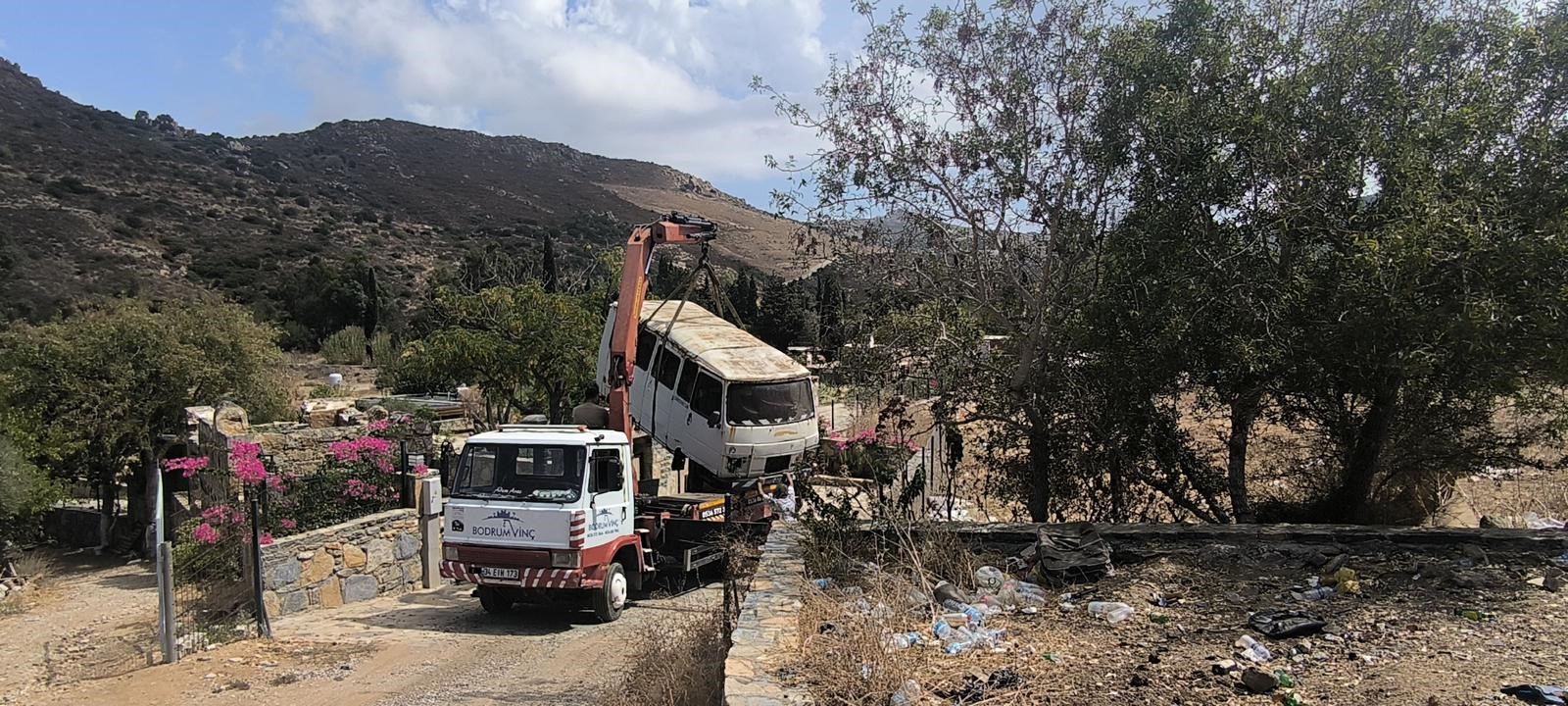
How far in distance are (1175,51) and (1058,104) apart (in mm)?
1065

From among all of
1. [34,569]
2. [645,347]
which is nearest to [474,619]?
[645,347]

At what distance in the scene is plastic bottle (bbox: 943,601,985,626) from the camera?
5.25 m

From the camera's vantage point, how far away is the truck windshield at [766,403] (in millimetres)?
13492

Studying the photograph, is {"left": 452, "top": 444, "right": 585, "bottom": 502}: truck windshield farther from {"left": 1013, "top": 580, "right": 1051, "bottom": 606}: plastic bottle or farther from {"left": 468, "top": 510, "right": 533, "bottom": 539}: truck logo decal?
{"left": 1013, "top": 580, "right": 1051, "bottom": 606}: plastic bottle

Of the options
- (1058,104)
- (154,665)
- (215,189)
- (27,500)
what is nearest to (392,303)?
(215,189)

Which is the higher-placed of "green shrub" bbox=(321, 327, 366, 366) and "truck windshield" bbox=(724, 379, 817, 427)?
"green shrub" bbox=(321, 327, 366, 366)

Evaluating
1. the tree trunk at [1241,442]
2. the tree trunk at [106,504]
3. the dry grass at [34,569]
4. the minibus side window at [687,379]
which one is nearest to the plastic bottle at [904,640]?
the tree trunk at [1241,442]

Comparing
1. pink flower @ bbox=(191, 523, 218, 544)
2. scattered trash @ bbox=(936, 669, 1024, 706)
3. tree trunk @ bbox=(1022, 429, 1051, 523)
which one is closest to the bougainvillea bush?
pink flower @ bbox=(191, 523, 218, 544)

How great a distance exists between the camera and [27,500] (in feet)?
49.8

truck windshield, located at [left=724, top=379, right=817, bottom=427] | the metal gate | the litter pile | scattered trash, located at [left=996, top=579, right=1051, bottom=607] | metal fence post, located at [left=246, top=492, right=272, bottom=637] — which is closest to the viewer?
the litter pile

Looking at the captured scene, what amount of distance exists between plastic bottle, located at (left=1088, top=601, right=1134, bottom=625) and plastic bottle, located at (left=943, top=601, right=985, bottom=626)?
664 mm

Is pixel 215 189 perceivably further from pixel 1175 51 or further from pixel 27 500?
pixel 1175 51

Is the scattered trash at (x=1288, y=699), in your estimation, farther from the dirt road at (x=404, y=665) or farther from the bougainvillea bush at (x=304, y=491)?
the bougainvillea bush at (x=304, y=491)

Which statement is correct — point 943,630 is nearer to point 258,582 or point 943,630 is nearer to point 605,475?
point 605,475
